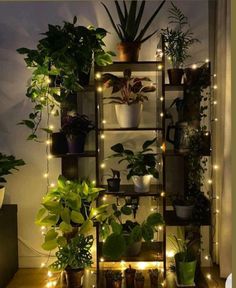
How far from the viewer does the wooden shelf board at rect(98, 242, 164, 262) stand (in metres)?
2.79

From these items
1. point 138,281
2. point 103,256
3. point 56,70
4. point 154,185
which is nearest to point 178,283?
point 138,281

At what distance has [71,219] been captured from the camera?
2.66 meters

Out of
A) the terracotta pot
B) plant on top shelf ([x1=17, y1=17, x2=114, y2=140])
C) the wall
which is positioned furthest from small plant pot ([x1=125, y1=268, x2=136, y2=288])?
the terracotta pot

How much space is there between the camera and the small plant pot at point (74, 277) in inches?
106

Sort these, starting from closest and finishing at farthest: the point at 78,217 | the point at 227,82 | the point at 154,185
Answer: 1. the point at 78,217
2. the point at 227,82
3. the point at 154,185

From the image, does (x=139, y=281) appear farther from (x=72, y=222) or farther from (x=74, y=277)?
(x=72, y=222)

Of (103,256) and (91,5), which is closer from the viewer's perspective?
(103,256)

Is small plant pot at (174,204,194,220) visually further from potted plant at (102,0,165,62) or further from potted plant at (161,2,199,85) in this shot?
potted plant at (102,0,165,62)

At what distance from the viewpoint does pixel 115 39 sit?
315cm

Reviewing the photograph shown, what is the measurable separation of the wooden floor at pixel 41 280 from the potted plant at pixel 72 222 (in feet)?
0.84

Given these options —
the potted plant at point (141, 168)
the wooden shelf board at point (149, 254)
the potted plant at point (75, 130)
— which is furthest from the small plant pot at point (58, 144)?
the wooden shelf board at point (149, 254)

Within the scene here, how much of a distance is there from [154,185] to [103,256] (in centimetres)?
70

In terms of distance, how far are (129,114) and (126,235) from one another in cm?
87

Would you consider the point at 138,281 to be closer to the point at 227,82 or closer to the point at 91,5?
the point at 227,82
